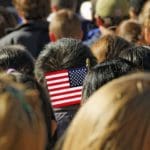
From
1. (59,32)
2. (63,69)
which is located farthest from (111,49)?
(59,32)

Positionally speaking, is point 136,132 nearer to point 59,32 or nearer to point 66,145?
point 66,145

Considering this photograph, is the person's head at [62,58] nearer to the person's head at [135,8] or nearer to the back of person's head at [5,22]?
the back of person's head at [5,22]

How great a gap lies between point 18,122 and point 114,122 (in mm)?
255

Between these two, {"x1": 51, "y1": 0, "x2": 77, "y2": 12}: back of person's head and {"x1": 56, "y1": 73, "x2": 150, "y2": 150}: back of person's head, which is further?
{"x1": 51, "y1": 0, "x2": 77, "y2": 12}: back of person's head

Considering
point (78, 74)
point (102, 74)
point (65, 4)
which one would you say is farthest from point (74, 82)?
point (65, 4)

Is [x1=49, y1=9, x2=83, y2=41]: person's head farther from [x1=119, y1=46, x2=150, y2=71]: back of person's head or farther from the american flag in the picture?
[x1=119, y1=46, x2=150, y2=71]: back of person's head

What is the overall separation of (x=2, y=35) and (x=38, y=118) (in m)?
4.04

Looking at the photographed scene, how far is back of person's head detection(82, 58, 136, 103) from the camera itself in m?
3.01

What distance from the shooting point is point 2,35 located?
5.78 meters

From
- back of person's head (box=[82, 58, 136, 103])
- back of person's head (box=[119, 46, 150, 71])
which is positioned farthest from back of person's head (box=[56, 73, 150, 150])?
back of person's head (box=[119, 46, 150, 71])

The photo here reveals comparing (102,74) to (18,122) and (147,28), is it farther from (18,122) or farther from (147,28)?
(147,28)

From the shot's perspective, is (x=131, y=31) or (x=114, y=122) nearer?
(x=114, y=122)

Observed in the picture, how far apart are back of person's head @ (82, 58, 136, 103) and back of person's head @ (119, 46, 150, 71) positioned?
152 millimetres

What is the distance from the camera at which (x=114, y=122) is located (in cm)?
170
